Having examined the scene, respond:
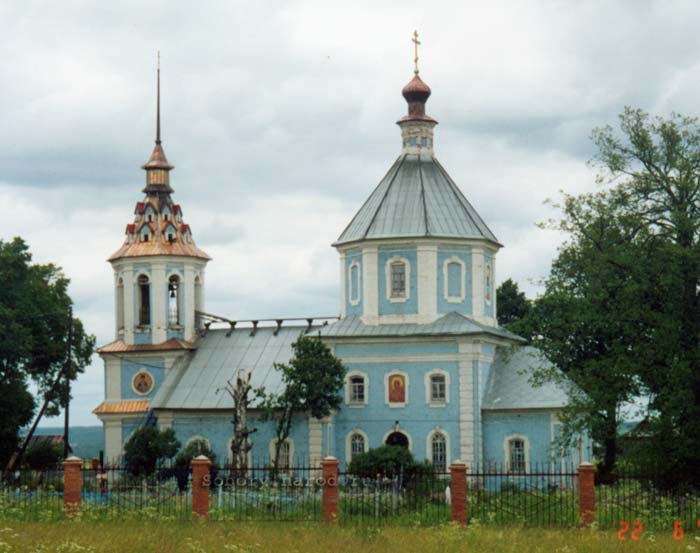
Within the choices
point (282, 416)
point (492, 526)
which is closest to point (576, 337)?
point (282, 416)

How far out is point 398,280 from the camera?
46.2 metres

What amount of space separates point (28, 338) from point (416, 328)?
44.8ft

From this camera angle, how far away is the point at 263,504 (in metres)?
29.8

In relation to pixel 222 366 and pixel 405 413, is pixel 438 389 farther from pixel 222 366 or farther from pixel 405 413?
pixel 222 366

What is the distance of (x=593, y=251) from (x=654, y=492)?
7373 mm

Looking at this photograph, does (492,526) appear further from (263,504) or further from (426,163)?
(426,163)

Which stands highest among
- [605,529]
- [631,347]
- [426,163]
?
[426,163]

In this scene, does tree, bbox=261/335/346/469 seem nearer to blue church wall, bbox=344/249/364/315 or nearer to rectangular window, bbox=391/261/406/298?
blue church wall, bbox=344/249/364/315

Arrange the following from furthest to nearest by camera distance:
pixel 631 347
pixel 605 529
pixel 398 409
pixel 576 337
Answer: pixel 398 409
pixel 576 337
pixel 631 347
pixel 605 529

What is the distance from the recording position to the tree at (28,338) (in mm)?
48312

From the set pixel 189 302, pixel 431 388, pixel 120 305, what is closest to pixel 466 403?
pixel 431 388

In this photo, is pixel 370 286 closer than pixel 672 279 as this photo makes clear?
No

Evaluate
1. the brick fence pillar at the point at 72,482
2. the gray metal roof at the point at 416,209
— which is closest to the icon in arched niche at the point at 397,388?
the gray metal roof at the point at 416,209

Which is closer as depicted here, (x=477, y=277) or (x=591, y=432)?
(x=591, y=432)
